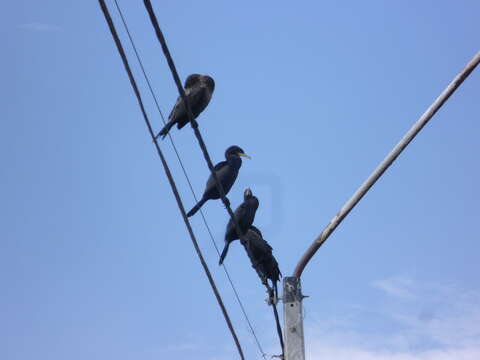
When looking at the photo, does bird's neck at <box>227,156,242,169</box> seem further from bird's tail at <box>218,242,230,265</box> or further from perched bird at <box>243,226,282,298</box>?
bird's tail at <box>218,242,230,265</box>

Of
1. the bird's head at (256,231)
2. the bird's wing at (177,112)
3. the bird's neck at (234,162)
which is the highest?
the bird's wing at (177,112)

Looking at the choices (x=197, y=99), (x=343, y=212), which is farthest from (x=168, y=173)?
(x=197, y=99)

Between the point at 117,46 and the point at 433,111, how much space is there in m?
1.92

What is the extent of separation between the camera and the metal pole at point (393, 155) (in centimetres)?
477

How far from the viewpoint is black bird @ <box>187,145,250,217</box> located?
8203 mm

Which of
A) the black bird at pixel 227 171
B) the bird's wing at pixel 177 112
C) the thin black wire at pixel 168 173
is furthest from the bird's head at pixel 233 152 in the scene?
the thin black wire at pixel 168 173

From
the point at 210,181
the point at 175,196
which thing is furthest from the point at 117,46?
the point at 210,181

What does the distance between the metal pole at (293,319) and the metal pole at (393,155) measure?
0.22 metres

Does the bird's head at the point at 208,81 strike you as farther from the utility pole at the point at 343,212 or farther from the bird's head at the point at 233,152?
the utility pole at the point at 343,212

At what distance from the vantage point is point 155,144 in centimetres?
485

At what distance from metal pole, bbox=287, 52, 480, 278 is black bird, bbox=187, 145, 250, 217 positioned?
11.3 feet

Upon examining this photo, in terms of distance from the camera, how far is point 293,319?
487 cm

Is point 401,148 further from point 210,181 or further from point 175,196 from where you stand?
point 210,181

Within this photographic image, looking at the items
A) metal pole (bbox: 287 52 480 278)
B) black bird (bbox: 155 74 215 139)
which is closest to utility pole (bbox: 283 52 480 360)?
metal pole (bbox: 287 52 480 278)
